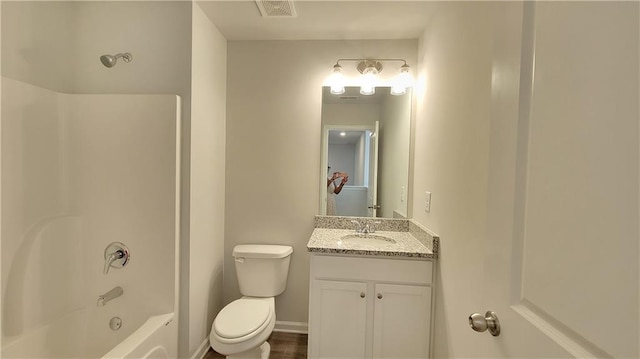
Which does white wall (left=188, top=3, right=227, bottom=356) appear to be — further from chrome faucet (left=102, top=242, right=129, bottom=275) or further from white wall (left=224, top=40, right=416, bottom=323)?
chrome faucet (left=102, top=242, right=129, bottom=275)

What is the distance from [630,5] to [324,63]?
1892 mm

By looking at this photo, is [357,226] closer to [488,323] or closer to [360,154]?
[360,154]

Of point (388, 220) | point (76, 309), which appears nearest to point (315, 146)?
point (388, 220)

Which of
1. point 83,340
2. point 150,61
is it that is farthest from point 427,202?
point 83,340

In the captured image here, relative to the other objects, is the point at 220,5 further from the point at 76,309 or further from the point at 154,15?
the point at 76,309

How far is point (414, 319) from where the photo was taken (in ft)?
5.05

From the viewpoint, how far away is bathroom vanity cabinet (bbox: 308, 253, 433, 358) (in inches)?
60.6

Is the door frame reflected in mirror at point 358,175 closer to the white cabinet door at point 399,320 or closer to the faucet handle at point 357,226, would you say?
the faucet handle at point 357,226

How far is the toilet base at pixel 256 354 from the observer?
5.21ft

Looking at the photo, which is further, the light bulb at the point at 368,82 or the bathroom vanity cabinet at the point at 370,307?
the light bulb at the point at 368,82

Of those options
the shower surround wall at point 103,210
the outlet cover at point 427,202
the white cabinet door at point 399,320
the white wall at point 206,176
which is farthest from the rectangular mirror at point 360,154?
the shower surround wall at point 103,210

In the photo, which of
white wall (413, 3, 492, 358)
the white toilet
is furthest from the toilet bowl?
white wall (413, 3, 492, 358)

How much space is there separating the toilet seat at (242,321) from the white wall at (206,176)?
0.87ft

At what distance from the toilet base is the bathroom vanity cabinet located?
394mm
